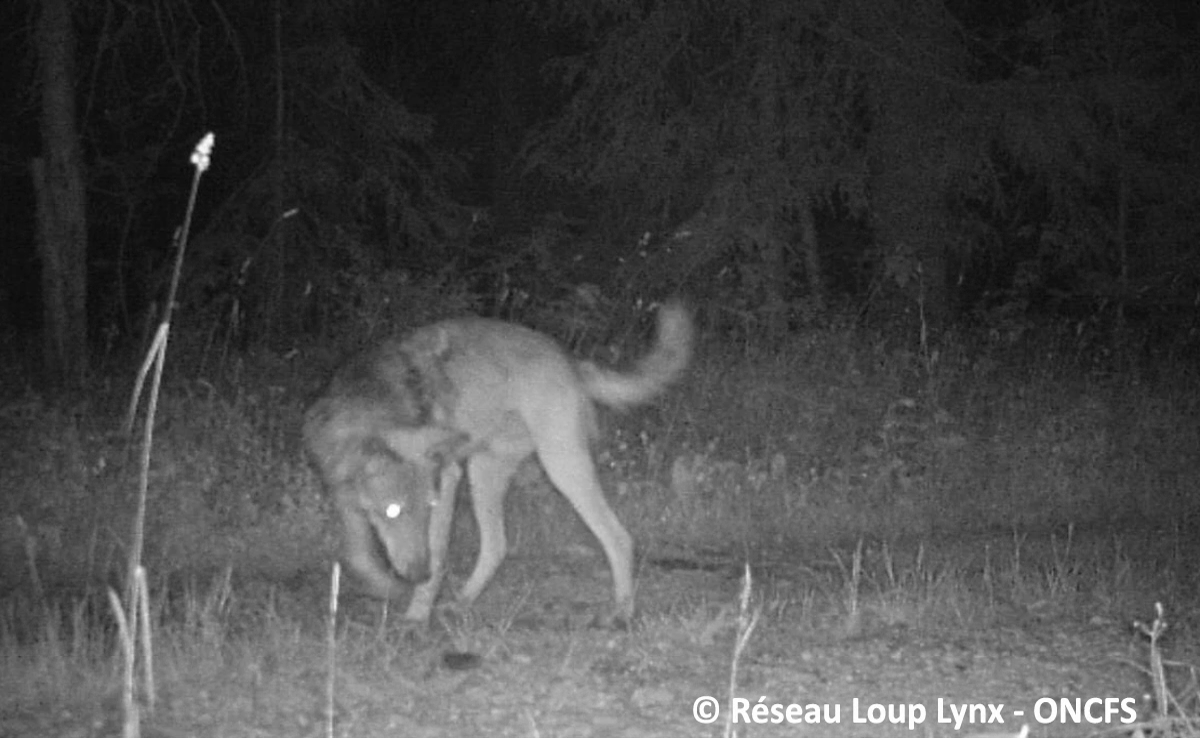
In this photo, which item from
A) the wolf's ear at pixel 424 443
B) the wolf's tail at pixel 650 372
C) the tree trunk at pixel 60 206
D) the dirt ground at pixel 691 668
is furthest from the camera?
the tree trunk at pixel 60 206

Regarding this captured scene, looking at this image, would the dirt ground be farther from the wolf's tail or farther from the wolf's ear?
the wolf's tail

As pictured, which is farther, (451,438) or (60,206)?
(60,206)

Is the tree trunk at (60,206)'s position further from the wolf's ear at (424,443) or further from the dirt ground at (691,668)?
the dirt ground at (691,668)

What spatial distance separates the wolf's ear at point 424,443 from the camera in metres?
7.35

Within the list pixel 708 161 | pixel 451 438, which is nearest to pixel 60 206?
pixel 451 438

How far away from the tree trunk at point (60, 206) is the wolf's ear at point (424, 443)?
5357 mm

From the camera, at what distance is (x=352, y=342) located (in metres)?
12.4

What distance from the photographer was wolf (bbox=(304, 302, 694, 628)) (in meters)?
7.24

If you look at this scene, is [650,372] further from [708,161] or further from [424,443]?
[708,161]

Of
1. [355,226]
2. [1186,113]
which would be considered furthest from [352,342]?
[1186,113]

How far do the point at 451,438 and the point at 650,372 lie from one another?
1.29 meters

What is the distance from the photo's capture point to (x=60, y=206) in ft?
40.7

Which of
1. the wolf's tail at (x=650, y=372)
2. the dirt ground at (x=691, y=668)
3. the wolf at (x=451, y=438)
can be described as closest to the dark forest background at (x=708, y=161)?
the wolf's tail at (x=650, y=372)

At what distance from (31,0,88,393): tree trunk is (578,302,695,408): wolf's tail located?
216 inches
